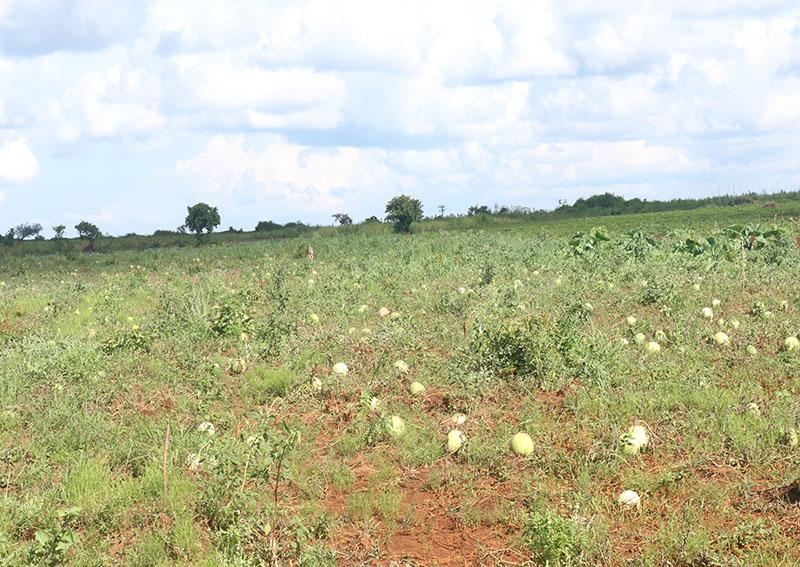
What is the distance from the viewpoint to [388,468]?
19.7 ft

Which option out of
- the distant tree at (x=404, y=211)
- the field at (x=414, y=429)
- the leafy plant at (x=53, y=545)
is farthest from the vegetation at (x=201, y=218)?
the leafy plant at (x=53, y=545)

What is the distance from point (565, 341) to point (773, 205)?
31765mm

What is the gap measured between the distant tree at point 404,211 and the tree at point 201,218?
39.9 feet

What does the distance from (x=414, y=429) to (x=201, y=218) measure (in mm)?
39983

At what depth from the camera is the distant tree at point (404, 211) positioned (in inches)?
1511

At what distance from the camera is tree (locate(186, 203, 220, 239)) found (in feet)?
146

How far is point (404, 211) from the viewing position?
3831 cm

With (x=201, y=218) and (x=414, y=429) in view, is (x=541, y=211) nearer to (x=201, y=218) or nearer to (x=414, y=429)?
(x=201, y=218)

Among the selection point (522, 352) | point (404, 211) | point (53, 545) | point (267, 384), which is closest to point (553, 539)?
point (53, 545)

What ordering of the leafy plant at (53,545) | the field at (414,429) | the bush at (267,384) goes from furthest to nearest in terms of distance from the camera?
the bush at (267,384) → the field at (414,429) → the leafy plant at (53,545)

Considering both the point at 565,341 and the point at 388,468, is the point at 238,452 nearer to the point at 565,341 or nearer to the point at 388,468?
the point at 388,468

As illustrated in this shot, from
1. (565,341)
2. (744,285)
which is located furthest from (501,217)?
(565,341)

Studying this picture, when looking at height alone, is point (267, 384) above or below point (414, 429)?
above

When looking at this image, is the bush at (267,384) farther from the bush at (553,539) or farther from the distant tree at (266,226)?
the distant tree at (266,226)
